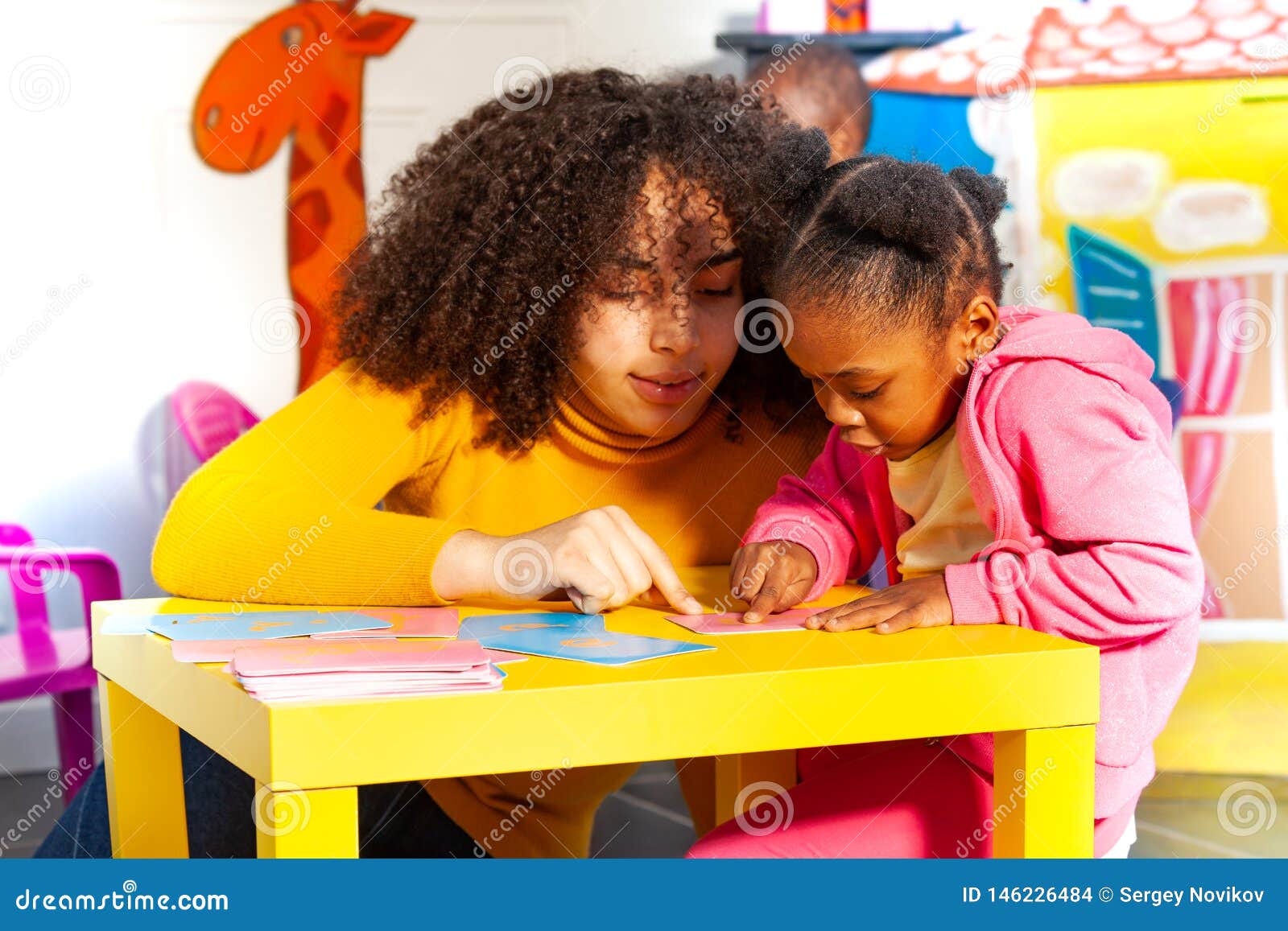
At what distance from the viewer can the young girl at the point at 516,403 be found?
1.18 metres

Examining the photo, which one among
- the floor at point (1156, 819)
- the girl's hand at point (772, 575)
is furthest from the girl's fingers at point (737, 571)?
the floor at point (1156, 819)

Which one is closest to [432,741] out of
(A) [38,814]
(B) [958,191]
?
(B) [958,191]

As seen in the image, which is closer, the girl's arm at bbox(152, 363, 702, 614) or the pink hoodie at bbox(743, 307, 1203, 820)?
the pink hoodie at bbox(743, 307, 1203, 820)

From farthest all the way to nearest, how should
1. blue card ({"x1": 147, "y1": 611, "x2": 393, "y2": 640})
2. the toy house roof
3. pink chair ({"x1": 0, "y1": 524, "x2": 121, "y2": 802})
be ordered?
the toy house roof
pink chair ({"x1": 0, "y1": 524, "x2": 121, "y2": 802})
blue card ({"x1": 147, "y1": 611, "x2": 393, "y2": 640})

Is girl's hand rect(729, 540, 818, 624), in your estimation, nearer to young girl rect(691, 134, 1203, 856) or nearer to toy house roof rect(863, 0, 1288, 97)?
young girl rect(691, 134, 1203, 856)

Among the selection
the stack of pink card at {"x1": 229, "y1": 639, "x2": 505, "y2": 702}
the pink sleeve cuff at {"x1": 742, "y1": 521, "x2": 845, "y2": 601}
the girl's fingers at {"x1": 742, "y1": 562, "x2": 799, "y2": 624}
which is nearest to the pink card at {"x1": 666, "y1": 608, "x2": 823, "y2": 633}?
the girl's fingers at {"x1": 742, "y1": 562, "x2": 799, "y2": 624}

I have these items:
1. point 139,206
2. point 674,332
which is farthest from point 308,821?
point 139,206

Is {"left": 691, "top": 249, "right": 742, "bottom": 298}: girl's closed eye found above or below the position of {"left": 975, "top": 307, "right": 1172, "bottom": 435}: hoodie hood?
above

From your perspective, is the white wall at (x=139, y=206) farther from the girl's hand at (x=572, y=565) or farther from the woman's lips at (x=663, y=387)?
the girl's hand at (x=572, y=565)

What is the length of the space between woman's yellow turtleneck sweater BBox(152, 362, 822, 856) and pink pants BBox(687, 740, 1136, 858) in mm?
340

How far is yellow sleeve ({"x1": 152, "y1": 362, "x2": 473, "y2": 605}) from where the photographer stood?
1132 mm

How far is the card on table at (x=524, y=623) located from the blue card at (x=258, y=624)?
0.24 ft

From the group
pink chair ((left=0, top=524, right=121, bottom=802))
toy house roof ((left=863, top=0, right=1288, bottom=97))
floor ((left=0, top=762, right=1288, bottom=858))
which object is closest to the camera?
pink chair ((left=0, top=524, right=121, bottom=802))

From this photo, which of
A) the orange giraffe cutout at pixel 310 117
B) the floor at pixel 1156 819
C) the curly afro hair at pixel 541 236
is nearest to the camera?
the curly afro hair at pixel 541 236
